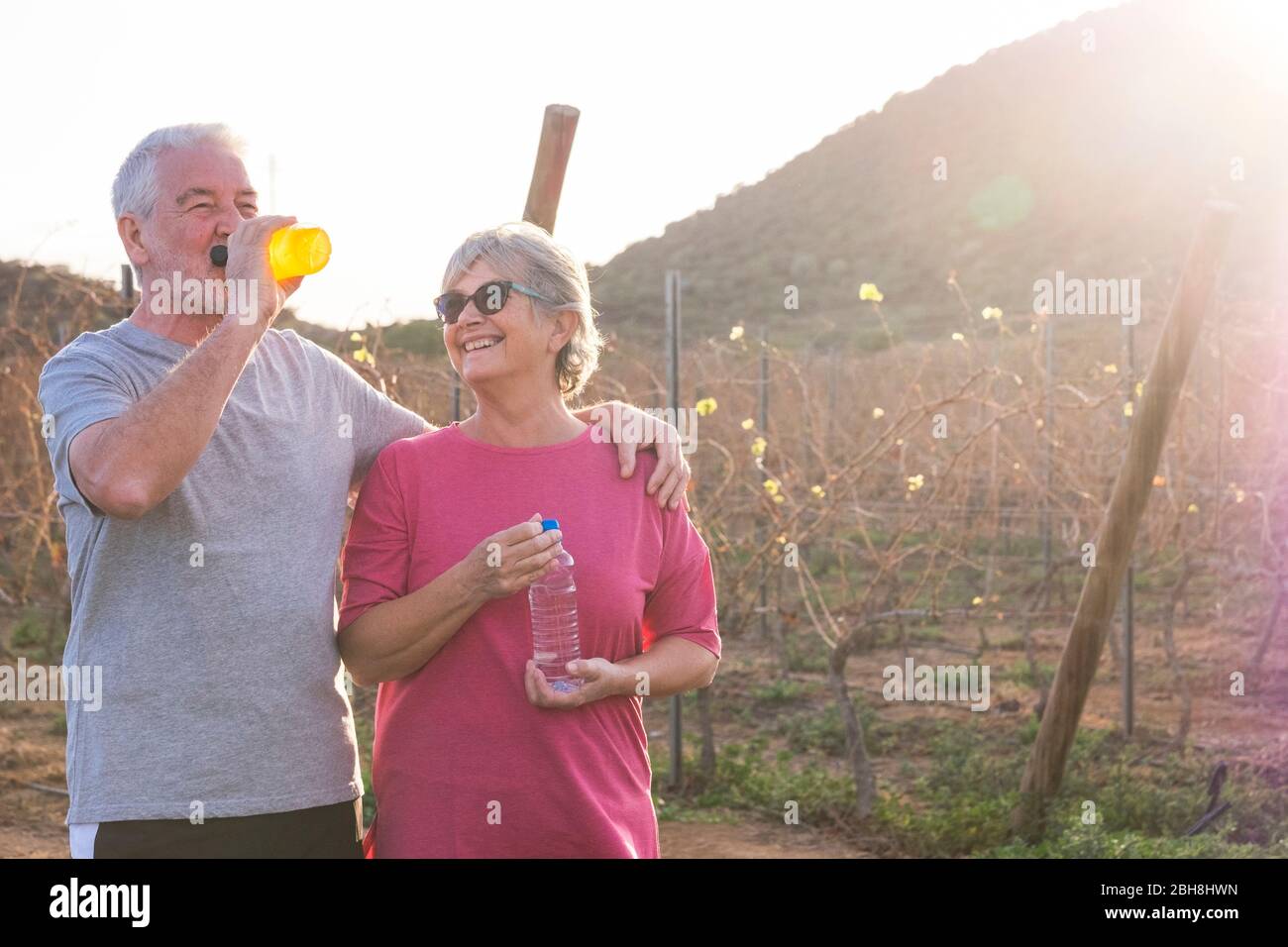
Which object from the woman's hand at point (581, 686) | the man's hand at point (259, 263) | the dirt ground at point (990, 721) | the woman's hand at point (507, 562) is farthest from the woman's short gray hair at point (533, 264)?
the dirt ground at point (990, 721)

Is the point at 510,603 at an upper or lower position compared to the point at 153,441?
lower

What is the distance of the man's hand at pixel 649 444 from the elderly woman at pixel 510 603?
30 millimetres

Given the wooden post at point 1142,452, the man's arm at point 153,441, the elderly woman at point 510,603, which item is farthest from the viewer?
the wooden post at point 1142,452

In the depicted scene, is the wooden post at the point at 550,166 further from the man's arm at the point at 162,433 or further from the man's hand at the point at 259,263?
the man's arm at the point at 162,433

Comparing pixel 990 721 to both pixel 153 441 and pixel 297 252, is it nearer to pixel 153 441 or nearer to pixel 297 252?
pixel 297 252

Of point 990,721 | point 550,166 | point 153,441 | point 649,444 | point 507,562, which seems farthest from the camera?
point 990,721

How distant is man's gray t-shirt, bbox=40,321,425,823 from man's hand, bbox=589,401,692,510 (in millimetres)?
492

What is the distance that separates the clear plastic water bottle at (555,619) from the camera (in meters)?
2.02

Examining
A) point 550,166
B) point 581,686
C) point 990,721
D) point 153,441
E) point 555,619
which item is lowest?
point 990,721

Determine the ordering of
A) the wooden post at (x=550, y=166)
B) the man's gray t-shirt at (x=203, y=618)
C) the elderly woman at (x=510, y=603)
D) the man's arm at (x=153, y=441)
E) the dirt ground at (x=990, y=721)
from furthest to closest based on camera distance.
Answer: the dirt ground at (x=990, y=721) → the wooden post at (x=550, y=166) → the elderly woman at (x=510, y=603) → the man's gray t-shirt at (x=203, y=618) → the man's arm at (x=153, y=441)

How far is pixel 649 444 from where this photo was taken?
2252 millimetres

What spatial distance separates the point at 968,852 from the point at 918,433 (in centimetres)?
868

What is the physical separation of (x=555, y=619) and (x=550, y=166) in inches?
58.2

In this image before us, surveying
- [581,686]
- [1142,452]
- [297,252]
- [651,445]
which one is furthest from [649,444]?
[1142,452]
